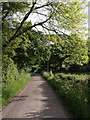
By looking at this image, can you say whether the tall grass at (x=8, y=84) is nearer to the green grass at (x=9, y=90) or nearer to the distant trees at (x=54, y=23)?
the green grass at (x=9, y=90)

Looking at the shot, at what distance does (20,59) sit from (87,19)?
1875 centimetres

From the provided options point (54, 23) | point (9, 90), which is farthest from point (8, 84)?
point (54, 23)

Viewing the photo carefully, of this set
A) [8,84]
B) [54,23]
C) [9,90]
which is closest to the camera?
[54,23]

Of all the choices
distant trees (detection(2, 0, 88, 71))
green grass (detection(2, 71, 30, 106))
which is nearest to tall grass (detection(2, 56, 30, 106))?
green grass (detection(2, 71, 30, 106))

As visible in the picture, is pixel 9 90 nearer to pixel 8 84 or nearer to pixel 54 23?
pixel 8 84

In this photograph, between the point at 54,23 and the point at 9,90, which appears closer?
the point at 54,23

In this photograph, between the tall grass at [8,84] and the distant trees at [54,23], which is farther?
the tall grass at [8,84]

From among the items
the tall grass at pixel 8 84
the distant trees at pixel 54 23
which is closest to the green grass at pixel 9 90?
the tall grass at pixel 8 84

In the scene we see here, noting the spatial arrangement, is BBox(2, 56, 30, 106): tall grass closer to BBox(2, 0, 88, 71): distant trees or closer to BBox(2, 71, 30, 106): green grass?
BBox(2, 71, 30, 106): green grass

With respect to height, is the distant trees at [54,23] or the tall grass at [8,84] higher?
the distant trees at [54,23]

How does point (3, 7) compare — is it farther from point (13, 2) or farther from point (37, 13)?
point (37, 13)

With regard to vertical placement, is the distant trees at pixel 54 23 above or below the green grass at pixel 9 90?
above

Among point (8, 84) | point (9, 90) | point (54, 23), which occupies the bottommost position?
point (9, 90)

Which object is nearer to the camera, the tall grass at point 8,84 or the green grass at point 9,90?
the green grass at point 9,90
